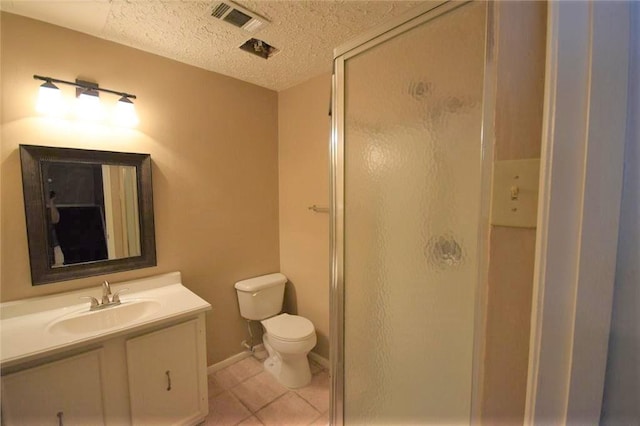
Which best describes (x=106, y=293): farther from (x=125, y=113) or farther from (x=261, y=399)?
(x=261, y=399)

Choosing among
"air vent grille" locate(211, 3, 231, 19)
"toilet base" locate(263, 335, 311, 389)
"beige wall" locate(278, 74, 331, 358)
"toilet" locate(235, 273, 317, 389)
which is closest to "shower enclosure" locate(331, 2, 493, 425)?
"air vent grille" locate(211, 3, 231, 19)

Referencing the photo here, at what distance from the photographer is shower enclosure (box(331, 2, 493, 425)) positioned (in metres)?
0.73

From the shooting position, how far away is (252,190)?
2359mm

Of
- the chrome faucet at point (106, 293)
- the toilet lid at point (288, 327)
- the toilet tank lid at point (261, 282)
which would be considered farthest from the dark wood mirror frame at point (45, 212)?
the toilet lid at point (288, 327)

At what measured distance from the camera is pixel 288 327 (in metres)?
2.06

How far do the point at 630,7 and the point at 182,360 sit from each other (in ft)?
6.81

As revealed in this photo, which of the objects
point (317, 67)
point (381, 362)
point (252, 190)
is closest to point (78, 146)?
point (252, 190)

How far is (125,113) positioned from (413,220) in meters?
1.82

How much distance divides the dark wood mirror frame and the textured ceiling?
0.68 metres

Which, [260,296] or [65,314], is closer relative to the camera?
[65,314]

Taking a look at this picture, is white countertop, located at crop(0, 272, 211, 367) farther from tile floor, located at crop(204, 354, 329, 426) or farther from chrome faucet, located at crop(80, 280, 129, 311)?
tile floor, located at crop(204, 354, 329, 426)

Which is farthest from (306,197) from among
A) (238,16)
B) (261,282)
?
(238,16)

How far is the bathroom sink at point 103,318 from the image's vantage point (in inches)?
55.9

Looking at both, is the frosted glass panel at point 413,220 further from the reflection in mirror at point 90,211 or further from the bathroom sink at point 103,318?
the reflection in mirror at point 90,211
